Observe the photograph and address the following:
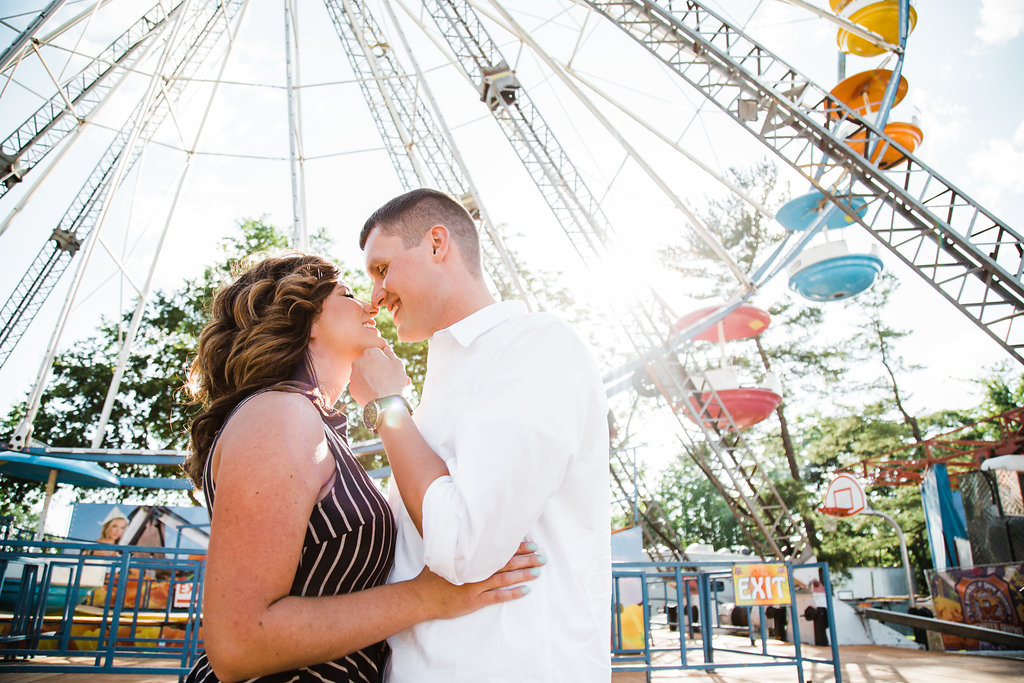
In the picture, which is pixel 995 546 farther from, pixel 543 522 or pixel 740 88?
pixel 543 522

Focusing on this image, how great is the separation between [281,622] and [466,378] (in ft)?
2.45

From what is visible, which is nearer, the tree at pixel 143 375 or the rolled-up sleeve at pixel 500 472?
the rolled-up sleeve at pixel 500 472

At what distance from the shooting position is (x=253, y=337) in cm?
210

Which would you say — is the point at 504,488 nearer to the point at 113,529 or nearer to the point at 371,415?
the point at 371,415

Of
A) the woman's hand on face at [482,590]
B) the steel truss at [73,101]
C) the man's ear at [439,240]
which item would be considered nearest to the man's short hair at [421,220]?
the man's ear at [439,240]

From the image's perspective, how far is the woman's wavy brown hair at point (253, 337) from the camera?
78.7 inches

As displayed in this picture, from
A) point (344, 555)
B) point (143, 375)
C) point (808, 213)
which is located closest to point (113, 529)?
point (143, 375)

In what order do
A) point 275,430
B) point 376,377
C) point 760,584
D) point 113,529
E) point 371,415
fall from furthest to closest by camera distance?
point 113,529 → point 760,584 → point 376,377 → point 371,415 → point 275,430

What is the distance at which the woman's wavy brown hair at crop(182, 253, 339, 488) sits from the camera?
2000 millimetres

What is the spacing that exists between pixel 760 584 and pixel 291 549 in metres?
7.78

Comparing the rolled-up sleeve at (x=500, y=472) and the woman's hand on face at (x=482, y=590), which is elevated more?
the rolled-up sleeve at (x=500, y=472)

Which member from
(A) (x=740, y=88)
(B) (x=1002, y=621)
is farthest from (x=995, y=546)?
(A) (x=740, y=88)

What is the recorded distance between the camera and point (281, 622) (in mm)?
1465

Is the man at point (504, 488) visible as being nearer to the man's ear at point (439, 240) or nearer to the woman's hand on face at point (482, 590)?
the woman's hand on face at point (482, 590)
